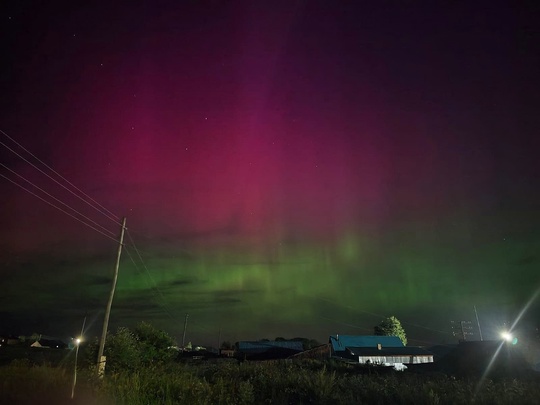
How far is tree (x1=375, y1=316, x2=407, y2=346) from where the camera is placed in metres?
102

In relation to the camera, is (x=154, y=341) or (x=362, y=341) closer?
(x=154, y=341)

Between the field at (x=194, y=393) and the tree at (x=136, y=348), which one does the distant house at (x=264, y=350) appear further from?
the field at (x=194, y=393)

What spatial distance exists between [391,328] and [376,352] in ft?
145

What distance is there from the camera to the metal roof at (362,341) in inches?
2899

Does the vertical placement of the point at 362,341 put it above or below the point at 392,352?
above

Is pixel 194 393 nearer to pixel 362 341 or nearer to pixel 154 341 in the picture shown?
pixel 154 341

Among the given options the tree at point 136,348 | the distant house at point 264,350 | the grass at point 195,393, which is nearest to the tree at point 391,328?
the distant house at point 264,350

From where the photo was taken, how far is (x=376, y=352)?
6341 centimetres

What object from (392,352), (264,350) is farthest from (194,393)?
(264,350)

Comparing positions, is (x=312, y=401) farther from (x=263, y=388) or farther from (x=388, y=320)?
(x=388, y=320)

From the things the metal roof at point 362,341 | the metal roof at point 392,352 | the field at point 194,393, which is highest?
the metal roof at point 362,341

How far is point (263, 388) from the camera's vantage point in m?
15.0

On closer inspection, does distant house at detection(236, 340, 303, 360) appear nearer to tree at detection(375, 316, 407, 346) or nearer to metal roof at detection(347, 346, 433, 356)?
metal roof at detection(347, 346, 433, 356)

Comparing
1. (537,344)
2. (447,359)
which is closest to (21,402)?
(447,359)
